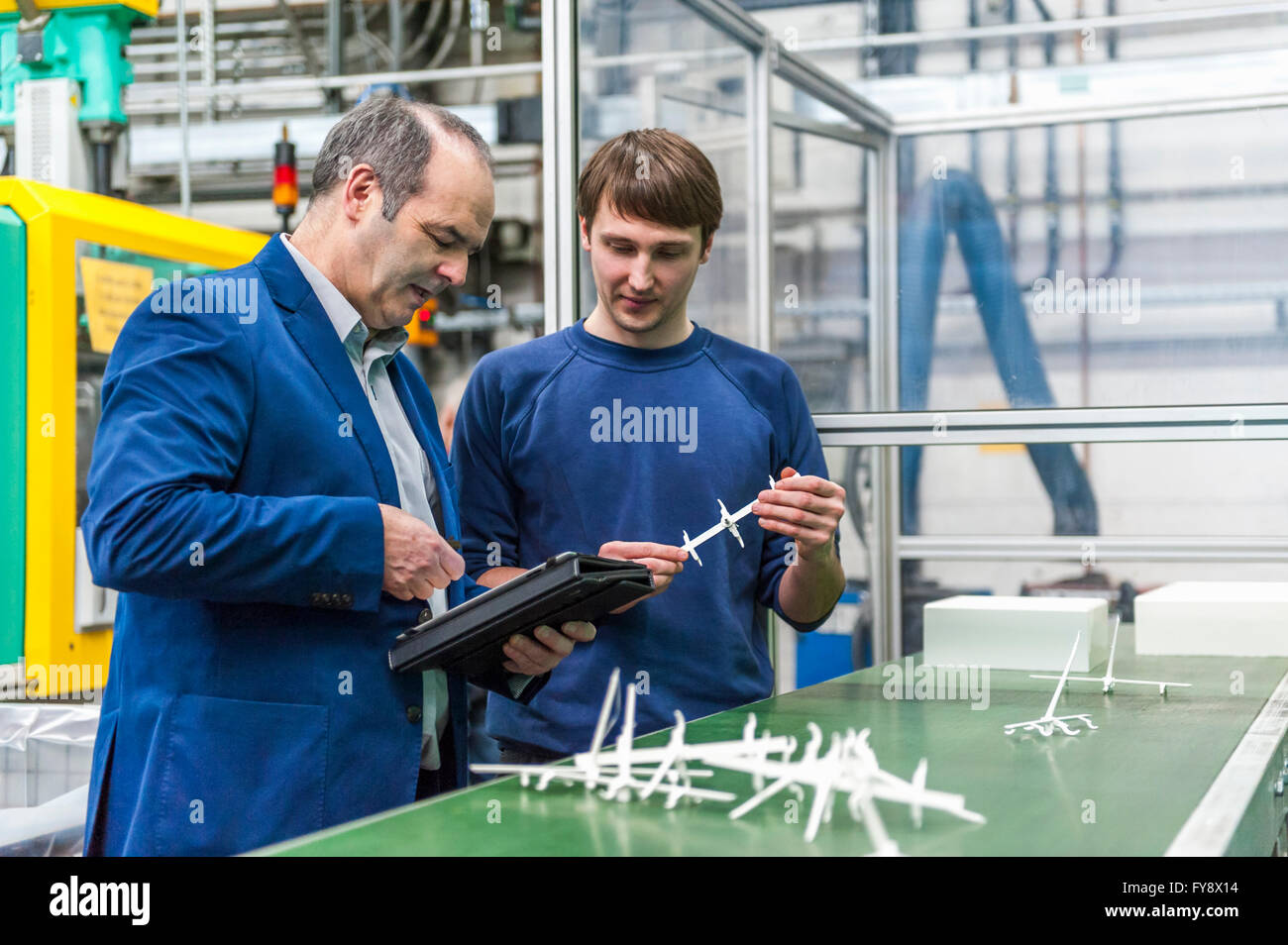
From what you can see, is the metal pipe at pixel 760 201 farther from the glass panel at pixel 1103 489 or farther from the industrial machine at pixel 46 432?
the industrial machine at pixel 46 432

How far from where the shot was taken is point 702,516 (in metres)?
1.51

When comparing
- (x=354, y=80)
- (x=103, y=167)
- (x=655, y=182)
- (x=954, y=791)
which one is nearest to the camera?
(x=954, y=791)

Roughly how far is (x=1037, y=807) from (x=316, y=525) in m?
0.62

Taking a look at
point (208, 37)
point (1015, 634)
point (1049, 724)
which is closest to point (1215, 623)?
point (1015, 634)

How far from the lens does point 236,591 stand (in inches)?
41.6

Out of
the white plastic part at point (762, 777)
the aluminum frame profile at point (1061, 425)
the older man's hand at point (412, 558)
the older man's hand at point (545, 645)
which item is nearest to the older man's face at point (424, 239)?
the older man's hand at point (412, 558)

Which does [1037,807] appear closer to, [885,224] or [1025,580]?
[885,224]

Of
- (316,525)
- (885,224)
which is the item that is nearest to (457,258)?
(316,525)

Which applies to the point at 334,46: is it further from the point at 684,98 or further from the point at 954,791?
the point at 954,791

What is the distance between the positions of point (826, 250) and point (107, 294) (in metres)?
1.73

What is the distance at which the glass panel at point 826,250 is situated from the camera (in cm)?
289

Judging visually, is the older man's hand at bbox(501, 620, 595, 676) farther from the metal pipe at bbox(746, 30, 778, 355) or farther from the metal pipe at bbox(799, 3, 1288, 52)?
the metal pipe at bbox(799, 3, 1288, 52)

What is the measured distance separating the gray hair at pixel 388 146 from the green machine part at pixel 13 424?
802 mm

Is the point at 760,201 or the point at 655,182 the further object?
the point at 760,201
